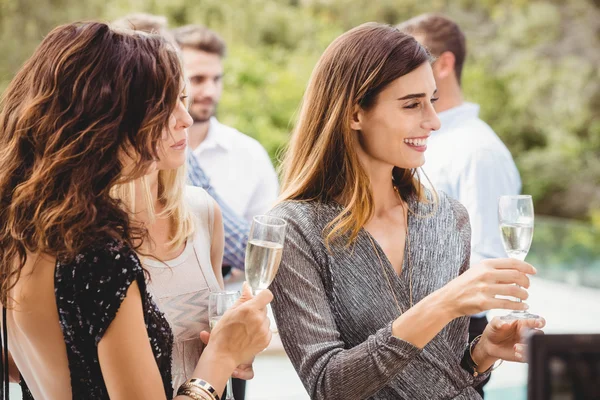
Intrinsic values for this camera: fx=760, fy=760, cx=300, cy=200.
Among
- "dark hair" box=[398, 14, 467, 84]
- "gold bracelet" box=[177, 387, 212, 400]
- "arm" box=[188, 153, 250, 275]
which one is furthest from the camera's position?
"dark hair" box=[398, 14, 467, 84]

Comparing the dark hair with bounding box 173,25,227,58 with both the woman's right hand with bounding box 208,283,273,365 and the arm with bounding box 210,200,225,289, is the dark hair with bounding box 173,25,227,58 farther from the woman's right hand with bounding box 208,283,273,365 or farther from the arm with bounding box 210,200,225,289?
the woman's right hand with bounding box 208,283,273,365

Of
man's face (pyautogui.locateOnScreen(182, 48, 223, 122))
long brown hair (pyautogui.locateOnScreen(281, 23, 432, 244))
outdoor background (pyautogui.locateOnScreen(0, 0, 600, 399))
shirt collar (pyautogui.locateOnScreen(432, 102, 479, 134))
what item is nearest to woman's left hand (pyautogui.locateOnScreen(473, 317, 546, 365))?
long brown hair (pyautogui.locateOnScreen(281, 23, 432, 244))

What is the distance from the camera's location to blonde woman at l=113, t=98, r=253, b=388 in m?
1.98

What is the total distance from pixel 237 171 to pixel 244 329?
236cm

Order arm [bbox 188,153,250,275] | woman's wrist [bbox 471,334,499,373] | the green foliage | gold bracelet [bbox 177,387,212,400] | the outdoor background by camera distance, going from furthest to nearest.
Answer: the green foliage, the outdoor background, arm [bbox 188,153,250,275], woman's wrist [bbox 471,334,499,373], gold bracelet [bbox 177,387,212,400]

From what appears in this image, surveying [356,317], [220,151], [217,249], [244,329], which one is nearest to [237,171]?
[220,151]

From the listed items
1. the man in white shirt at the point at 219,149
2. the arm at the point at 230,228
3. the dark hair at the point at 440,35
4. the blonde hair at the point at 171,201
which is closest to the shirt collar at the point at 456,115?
the dark hair at the point at 440,35

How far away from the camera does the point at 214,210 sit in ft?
7.58

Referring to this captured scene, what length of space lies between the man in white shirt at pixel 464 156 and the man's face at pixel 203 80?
1.13 metres

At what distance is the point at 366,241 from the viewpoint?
6.96ft

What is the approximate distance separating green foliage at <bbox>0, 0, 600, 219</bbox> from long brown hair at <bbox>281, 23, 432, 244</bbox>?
47.4ft

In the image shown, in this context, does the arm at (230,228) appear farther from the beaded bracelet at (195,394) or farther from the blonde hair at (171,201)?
the beaded bracelet at (195,394)

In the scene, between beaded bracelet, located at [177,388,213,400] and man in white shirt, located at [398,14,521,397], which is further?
man in white shirt, located at [398,14,521,397]

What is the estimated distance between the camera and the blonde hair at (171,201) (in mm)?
2096
